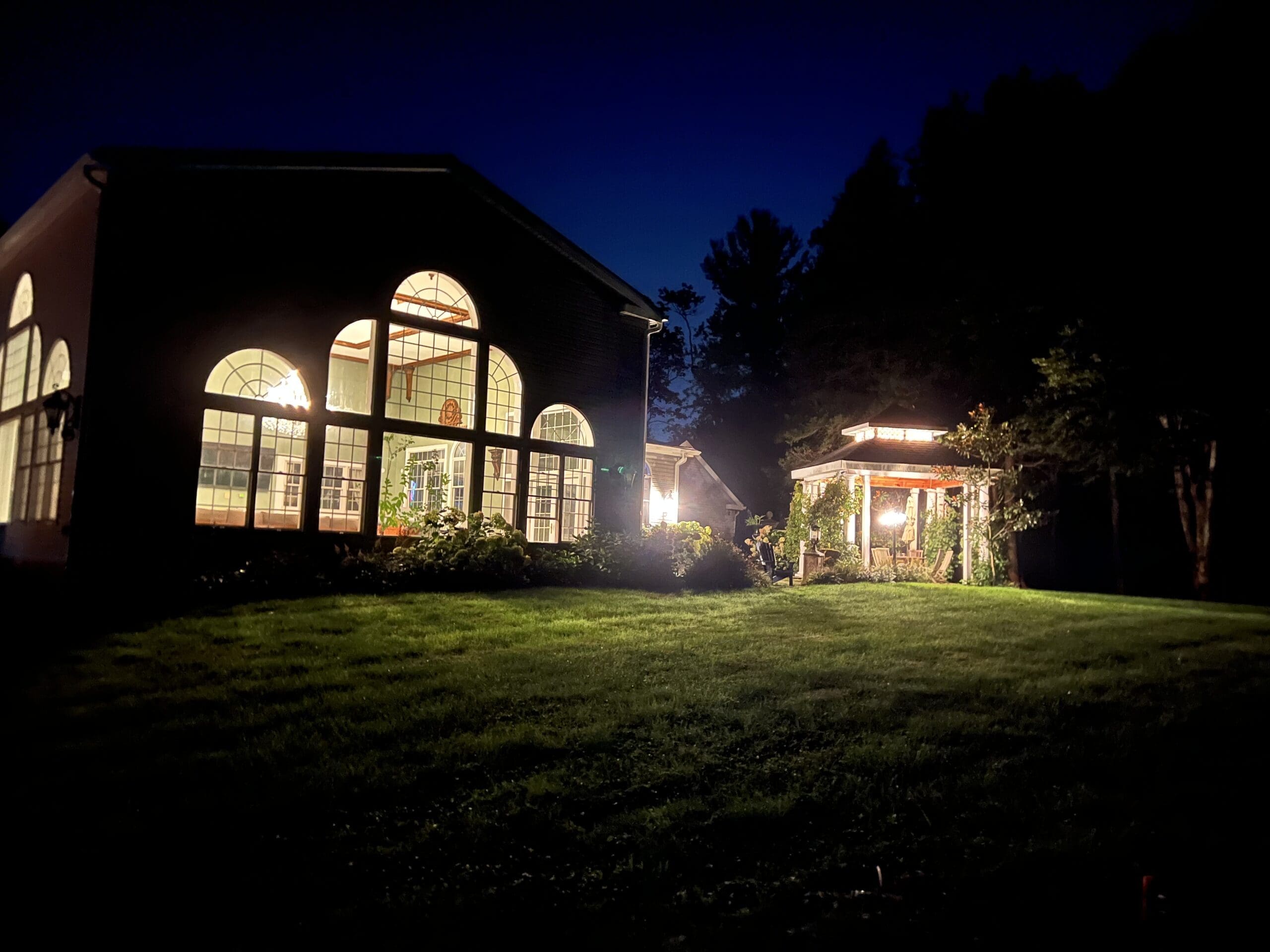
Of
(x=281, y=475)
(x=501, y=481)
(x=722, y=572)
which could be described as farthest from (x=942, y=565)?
(x=281, y=475)

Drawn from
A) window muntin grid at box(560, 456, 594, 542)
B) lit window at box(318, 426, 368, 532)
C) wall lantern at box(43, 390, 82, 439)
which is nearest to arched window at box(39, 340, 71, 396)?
wall lantern at box(43, 390, 82, 439)

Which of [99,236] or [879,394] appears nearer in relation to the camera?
[99,236]

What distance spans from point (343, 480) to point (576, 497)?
3.98 metres

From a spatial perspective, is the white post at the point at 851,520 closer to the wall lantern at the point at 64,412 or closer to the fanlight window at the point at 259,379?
the fanlight window at the point at 259,379

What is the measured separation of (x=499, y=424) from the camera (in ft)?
48.4

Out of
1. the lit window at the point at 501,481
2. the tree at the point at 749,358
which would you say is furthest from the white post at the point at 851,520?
the tree at the point at 749,358

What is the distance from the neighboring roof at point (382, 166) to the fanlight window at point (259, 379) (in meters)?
2.37

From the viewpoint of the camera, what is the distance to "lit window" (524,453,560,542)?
14.6 m

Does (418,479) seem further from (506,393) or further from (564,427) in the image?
(564,427)

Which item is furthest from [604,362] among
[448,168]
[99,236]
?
[99,236]

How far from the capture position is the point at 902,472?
60.9ft

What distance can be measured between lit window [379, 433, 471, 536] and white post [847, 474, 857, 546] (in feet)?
25.9

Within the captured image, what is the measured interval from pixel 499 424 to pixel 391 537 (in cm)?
294

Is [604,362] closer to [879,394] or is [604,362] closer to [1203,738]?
[1203,738]
